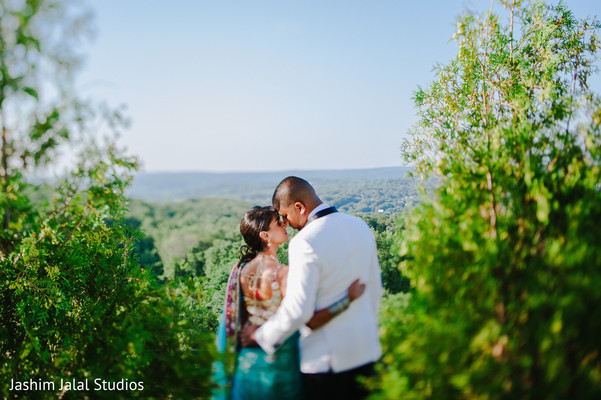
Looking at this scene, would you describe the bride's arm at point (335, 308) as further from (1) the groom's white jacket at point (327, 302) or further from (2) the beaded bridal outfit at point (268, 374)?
(2) the beaded bridal outfit at point (268, 374)

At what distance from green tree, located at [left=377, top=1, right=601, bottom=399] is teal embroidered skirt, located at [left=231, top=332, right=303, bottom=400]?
939mm

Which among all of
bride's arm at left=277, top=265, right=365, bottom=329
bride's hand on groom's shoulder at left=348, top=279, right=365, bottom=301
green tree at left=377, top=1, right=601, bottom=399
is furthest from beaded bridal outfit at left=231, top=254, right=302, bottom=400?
green tree at left=377, top=1, right=601, bottom=399

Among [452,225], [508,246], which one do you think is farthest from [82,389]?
[508,246]

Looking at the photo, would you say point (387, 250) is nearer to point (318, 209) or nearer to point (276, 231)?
point (276, 231)

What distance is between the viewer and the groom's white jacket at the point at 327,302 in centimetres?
315

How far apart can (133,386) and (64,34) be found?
3203mm

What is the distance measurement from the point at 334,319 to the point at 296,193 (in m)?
1.54

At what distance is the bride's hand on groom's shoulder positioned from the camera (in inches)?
128

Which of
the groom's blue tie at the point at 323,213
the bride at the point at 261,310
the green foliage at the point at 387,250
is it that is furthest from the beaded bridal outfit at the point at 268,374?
the green foliage at the point at 387,250

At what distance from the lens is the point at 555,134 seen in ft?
10.8

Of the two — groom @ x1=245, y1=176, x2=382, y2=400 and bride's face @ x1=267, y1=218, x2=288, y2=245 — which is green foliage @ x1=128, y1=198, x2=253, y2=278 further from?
groom @ x1=245, y1=176, x2=382, y2=400

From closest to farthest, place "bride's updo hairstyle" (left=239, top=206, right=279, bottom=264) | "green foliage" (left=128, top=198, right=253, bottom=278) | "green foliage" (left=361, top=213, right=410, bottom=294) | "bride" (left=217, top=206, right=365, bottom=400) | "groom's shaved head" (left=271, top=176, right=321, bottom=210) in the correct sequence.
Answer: "bride" (left=217, top=206, right=365, bottom=400) → "groom's shaved head" (left=271, top=176, right=321, bottom=210) → "bride's updo hairstyle" (left=239, top=206, right=279, bottom=264) → "green foliage" (left=361, top=213, right=410, bottom=294) → "green foliage" (left=128, top=198, right=253, bottom=278)

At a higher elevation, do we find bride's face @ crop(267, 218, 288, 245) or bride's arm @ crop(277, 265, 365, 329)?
bride's face @ crop(267, 218, 288, 245)

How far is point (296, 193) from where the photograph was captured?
4.25 meters
